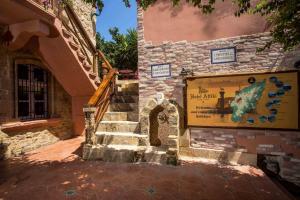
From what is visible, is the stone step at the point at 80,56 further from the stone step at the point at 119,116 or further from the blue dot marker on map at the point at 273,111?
the blue dot marker on map at the point at 273,111

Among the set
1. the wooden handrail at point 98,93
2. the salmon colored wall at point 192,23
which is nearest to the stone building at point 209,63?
the salmon colored wall at point 192,23

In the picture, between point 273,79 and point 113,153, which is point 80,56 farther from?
point 273,79

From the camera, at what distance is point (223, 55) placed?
5.52 metres

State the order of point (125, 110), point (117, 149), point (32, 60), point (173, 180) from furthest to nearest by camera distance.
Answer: point (125, 110) < point (32, 60) < point (117, 149) < point (173, 180)

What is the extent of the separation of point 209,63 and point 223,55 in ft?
1.45

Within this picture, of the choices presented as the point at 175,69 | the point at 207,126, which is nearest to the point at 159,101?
the point at 175,69

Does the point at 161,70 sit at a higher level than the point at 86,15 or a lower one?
lower

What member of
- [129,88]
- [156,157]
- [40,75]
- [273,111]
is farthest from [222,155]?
[40,75]

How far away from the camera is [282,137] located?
4957mm

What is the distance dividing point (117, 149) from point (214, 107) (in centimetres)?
309

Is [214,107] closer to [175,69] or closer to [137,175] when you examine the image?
[175,69]

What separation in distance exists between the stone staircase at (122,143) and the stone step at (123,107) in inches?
4.4

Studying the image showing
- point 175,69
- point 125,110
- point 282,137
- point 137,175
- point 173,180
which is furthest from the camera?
point 125,110

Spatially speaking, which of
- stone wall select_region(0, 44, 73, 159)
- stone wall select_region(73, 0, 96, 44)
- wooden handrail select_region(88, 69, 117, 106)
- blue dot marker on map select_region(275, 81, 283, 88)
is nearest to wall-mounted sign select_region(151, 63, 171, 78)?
wooden handrail select_region(88, 69, 117, 106)
